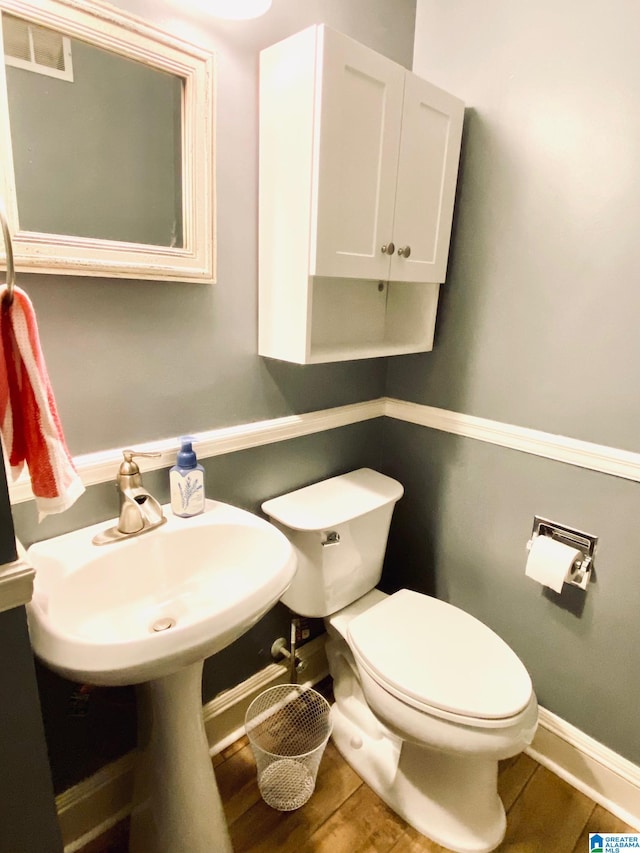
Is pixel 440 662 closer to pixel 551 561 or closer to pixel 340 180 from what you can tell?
pixel 551 561

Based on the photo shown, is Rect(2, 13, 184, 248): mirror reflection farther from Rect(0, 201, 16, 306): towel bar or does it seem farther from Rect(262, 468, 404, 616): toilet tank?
Rect(262, 468, 404, 616): toilet tank

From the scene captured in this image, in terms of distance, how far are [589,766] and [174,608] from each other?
1244 millimetres

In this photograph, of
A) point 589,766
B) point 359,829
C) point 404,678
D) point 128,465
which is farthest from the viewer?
point 589,766

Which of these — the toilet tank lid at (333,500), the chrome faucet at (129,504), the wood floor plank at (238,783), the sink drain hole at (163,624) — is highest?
the chrome faucet at (129,504)

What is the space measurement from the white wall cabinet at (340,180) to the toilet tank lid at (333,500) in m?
0.42

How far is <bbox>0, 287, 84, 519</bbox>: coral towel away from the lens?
681 millimetres

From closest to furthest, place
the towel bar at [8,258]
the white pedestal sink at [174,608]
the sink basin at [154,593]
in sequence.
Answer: the towel bar at [8,258] → the sink basin at [154,593] → the white pedestal sink at [174,608]

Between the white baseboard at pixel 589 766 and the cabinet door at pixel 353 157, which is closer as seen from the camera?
the cabinet door at pixel 353 157

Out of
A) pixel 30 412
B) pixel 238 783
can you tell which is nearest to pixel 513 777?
pixel 238 783

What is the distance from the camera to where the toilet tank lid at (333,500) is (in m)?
1.37

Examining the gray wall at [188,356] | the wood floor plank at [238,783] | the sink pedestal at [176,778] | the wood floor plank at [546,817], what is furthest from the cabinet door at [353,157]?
the wood floor plank at [546,817]

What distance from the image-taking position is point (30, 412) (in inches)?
28.0

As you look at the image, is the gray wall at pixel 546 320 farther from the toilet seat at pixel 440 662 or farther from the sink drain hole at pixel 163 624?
the sink drain hole at pixel 163 624

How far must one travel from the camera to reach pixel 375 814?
4.43 ft
